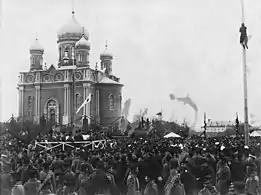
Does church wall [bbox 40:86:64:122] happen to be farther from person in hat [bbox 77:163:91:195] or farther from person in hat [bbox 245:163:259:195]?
person in hat [bbox 245:163:259:195]

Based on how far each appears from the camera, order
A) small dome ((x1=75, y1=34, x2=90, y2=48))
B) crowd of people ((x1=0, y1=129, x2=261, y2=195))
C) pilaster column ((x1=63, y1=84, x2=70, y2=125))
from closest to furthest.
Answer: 1. crowd of people ((x1=0, y1=129, x2=261, y2=195))
2. pilaster column ((x1=63, y1=84, x2=70, y2=125))
3. small dome ((x1=75, y1=34, x2=90, y2=48))

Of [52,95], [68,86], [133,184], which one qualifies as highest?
[68,86]

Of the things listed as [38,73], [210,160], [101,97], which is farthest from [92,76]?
[210,160]

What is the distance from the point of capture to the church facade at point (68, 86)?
146 feet

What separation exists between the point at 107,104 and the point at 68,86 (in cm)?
477

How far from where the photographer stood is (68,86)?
146 ft

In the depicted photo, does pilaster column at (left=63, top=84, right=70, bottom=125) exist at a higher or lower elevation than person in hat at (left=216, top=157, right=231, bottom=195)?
higher

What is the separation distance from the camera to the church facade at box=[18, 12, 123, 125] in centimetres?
4441

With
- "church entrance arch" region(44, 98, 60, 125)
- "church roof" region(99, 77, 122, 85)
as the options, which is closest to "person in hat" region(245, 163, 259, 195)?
"church entrance arch" region(44, 98, 60, 125)

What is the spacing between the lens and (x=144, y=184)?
28.1 feet

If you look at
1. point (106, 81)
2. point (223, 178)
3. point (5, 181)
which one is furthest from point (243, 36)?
point (106, 81)

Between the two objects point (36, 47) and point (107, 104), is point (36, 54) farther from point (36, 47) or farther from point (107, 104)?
point (107, 104)

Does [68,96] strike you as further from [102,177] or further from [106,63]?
[102,177]

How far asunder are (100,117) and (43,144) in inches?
1130
